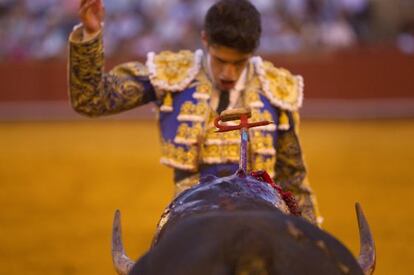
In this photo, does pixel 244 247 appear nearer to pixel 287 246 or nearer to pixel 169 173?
pixel 287 246

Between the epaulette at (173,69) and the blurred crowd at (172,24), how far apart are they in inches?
301

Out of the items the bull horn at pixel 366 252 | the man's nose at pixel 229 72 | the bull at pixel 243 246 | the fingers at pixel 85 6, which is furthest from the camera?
the man's nose at pixel 229 72

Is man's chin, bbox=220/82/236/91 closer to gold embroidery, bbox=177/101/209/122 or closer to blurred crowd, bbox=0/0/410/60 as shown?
gold embroidery, bbox=177/101/209/122

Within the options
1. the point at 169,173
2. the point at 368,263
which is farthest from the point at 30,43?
the point at 368,263

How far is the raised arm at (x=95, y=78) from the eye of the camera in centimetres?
263

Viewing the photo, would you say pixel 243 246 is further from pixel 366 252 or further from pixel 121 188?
pixel 121 188

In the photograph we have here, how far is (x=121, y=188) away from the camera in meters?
6.93

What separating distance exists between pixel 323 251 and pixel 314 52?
9.81 metres

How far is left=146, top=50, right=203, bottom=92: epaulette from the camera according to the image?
2.84 metres

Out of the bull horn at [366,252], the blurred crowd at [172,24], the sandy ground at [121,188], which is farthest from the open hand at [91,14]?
the blurred crowd at [172,24]

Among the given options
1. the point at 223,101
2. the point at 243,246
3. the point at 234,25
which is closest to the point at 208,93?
the point at 223,101

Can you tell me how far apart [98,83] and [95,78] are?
0.08 feet

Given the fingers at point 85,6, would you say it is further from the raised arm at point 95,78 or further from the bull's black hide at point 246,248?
the bull's black hide at point 246,248

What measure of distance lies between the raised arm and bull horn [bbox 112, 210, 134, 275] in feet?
2.34
